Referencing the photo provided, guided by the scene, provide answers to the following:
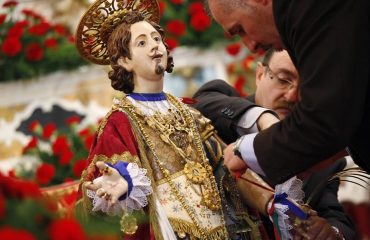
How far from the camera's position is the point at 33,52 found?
5230 millimetres

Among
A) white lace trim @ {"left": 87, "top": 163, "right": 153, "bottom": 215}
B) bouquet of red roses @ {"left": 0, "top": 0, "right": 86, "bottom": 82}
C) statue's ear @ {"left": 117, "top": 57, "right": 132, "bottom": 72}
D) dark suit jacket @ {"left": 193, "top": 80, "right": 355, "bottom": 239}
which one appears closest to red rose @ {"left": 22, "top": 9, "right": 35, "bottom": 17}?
bouquet of red roses @ {"left": 0, "top": 0, "right": 86, "bottom": 82}

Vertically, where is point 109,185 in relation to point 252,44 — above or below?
below

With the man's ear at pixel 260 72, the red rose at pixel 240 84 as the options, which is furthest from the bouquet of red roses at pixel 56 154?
the man's ear at pixel 260 72

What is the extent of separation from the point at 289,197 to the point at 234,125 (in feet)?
1.23

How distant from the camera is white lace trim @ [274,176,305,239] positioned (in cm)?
280

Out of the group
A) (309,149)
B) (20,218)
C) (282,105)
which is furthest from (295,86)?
(20,218)

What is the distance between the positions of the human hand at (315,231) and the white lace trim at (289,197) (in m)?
0.04

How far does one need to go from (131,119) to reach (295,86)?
772 mm

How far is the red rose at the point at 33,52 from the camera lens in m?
5.22

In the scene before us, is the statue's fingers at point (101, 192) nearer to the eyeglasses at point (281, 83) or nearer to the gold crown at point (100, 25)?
the gold crown at point (100, 25)

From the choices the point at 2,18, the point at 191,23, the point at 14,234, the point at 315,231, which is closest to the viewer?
the point at 14,234

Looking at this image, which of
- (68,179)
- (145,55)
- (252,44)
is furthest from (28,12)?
(252,44)

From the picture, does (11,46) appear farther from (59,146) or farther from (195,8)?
(195,8)

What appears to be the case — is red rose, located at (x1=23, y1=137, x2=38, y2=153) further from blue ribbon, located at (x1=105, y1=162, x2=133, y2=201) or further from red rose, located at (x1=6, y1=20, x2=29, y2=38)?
blue ribbon, located at (x1=105, y1=162, x2=133, y2=201)
